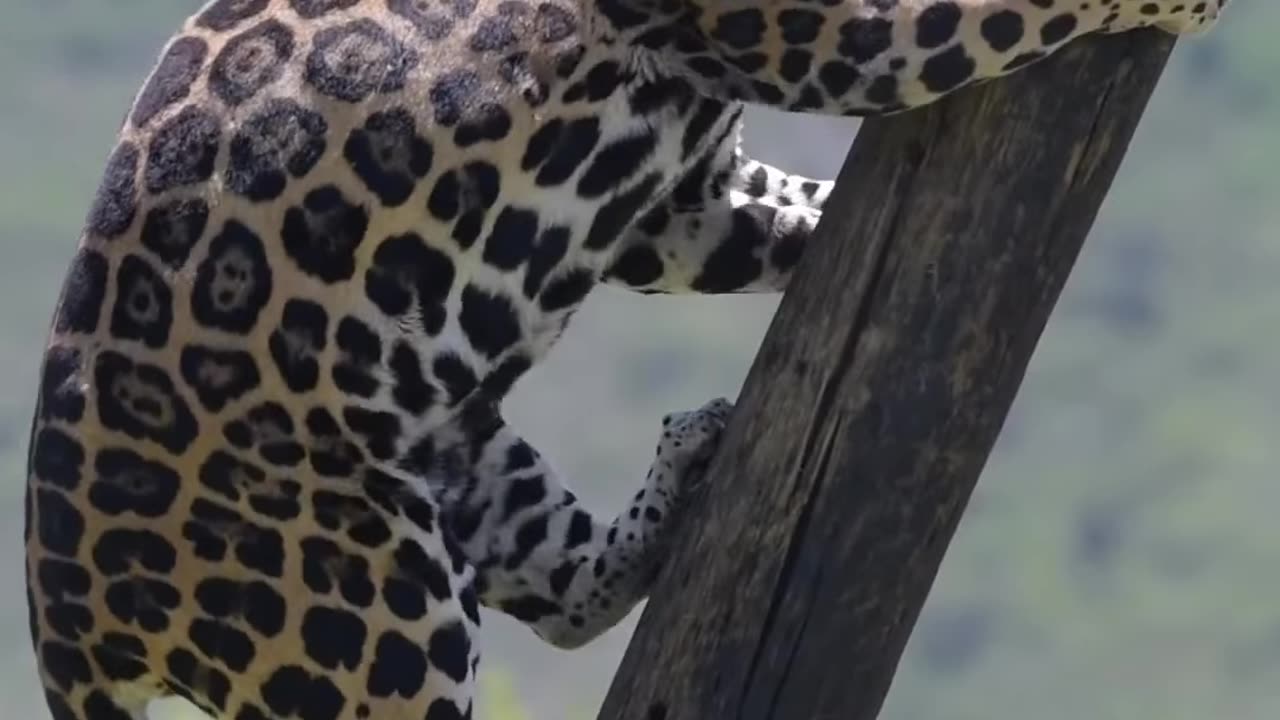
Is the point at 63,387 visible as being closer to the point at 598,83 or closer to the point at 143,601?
the point at 143,601

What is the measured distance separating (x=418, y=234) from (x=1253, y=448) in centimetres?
675

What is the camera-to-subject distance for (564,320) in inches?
152

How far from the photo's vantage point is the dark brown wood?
3455 millimetres

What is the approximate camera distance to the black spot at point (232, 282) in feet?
11.7

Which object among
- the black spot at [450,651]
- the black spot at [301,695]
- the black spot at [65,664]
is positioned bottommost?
the black spot at [65,664]

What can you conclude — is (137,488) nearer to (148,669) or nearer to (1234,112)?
(148,669)

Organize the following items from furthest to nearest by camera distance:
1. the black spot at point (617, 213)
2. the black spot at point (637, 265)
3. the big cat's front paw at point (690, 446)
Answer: the black spot at point (637, 265), the big cat's front paw at point (690, 446), the black spot at point (617, 213)

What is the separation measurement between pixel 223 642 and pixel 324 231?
23.9 inches

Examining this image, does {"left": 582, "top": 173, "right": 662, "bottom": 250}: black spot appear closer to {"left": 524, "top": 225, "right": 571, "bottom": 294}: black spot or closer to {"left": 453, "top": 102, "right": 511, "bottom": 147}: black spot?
{"left": 524, "top": 225, "right": 571, "bottom": 294}: black spot

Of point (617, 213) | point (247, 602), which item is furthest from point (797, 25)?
point (247, 602)

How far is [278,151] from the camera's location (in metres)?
3.56

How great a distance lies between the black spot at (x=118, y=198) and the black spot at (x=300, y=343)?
263 mm

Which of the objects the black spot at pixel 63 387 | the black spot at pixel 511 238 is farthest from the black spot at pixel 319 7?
the black spot at pixel 63 387

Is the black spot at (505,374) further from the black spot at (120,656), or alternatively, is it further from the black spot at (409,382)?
the black spot at (120,656)
